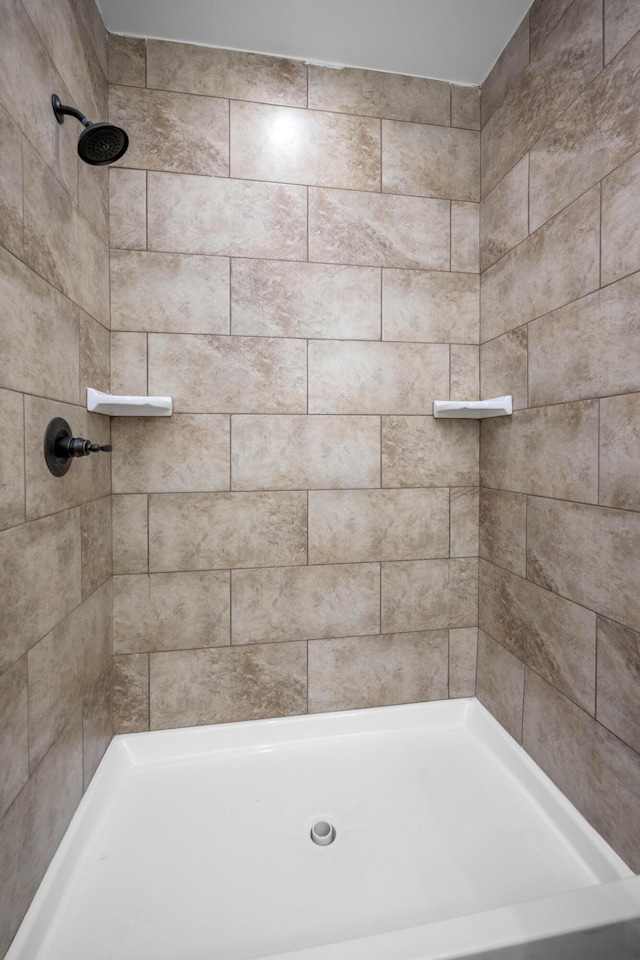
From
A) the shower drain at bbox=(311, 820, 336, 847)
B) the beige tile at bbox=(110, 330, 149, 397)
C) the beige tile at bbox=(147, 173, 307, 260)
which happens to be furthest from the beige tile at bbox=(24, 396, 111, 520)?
the shower drain at bbox=(311, 820, 336, 847)

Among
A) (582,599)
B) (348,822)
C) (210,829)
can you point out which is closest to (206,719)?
(210,829)

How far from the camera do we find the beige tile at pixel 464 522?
1.73 m

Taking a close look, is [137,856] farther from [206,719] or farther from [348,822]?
[348,822]

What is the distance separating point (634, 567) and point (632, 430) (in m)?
0.33

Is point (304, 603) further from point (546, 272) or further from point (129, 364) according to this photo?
point (546, 272)

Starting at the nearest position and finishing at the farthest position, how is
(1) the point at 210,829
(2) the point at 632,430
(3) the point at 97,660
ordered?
(2) the point at 632,430
(1) the point at 210,829
(3) the point at 97,660

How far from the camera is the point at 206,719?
161 centimetres

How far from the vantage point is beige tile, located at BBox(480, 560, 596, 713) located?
1.21 metres

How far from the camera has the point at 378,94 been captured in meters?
1.63

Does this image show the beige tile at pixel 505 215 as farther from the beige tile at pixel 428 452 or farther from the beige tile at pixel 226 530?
the beige tile at pixel 226 530

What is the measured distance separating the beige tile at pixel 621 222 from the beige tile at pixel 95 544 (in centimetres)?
155

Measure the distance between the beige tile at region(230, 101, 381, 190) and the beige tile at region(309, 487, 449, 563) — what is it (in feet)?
3.74

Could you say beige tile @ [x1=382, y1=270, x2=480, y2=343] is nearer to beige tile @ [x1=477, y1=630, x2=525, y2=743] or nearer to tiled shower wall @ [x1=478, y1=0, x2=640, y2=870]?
tiled shower wall @ [x1=478, y1=0, x2=640, y2=870]

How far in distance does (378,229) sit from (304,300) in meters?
0.39
